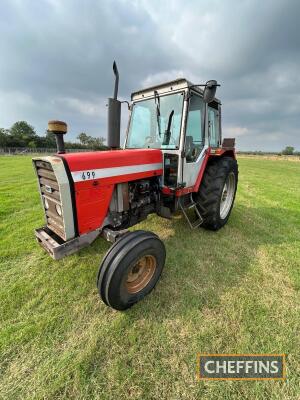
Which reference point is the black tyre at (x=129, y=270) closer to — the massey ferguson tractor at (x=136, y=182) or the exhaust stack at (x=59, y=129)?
the massey ferguson tractor at (x=136, y=182)

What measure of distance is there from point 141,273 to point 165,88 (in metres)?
2.65

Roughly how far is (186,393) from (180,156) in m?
2.43

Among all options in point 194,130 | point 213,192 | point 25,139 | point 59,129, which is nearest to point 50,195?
point 59,129

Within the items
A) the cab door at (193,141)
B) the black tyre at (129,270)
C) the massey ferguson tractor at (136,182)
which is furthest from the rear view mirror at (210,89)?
the black tyre at (129,270)

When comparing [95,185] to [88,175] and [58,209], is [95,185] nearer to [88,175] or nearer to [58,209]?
[88,175]

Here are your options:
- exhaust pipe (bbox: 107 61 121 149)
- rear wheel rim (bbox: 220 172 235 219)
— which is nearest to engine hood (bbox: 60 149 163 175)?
exhaust pipe (bbox: 107 61 121 149)

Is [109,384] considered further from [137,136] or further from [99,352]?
[137,136]

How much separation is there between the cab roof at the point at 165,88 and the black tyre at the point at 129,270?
2173 mm

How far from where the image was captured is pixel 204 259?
287 cm

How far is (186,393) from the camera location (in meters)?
1.39

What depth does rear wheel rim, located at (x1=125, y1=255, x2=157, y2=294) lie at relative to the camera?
85.1 inches

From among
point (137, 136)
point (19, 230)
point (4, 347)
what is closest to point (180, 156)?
point (137, 136)

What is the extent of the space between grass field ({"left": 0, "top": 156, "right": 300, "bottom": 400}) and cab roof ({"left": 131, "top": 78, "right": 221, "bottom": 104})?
7.71 feet

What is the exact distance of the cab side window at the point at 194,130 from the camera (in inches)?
118
